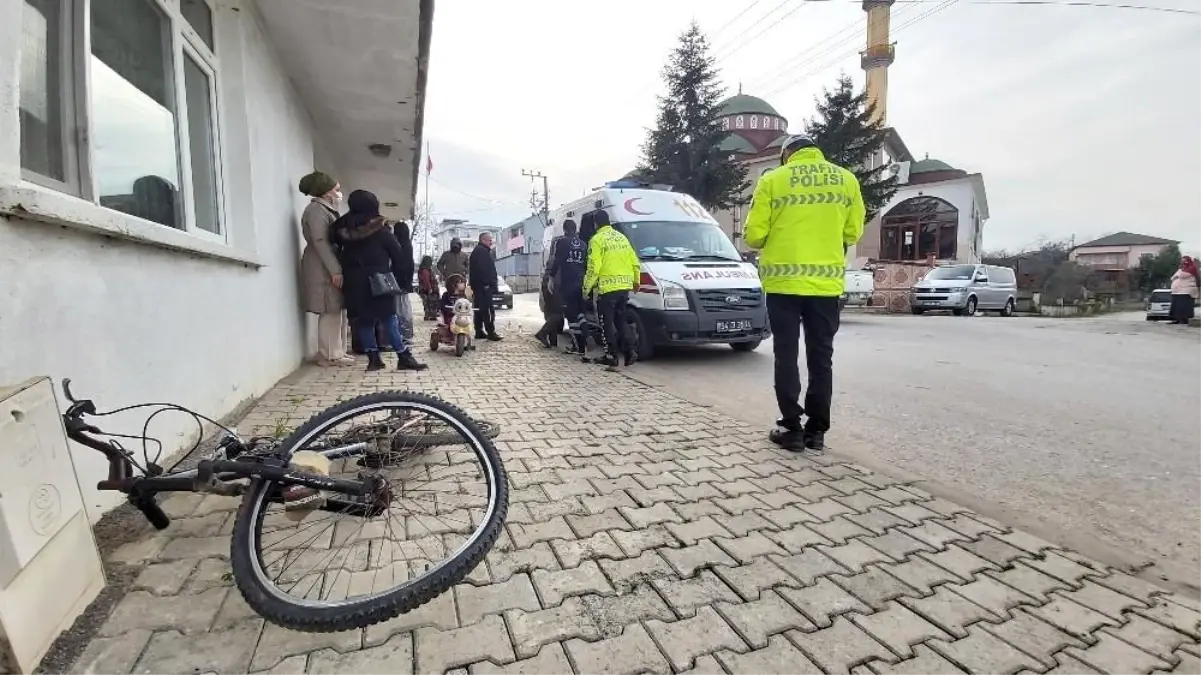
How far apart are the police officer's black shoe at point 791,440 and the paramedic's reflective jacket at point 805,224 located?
2.92 ft

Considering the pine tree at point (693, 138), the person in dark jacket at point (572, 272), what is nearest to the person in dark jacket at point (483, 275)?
the person in dark jacket at point (572, 272)

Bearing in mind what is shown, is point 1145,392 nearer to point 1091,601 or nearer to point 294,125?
point 1091,601

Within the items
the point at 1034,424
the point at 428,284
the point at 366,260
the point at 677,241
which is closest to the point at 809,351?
the point at 1034,424

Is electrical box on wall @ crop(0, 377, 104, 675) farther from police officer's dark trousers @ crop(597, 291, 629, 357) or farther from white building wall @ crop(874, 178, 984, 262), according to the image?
white building wall @ crop(874, 178, 984, 262)

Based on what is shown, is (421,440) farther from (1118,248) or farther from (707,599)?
(1118,248)

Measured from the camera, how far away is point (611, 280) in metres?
7.17

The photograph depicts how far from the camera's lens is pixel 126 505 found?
2576 millimetres

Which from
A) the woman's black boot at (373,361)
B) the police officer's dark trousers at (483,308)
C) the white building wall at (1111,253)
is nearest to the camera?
the woman's black boot at (373,361)

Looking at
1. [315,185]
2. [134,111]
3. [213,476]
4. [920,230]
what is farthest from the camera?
[920,230]

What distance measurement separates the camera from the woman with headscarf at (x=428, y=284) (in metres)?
13.5

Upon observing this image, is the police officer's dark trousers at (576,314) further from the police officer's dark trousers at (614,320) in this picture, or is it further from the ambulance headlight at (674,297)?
the ambulance headlight at (674,297)

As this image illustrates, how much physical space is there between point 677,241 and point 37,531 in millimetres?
7737

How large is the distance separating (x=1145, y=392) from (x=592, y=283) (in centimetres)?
577

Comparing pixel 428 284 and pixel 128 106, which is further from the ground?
pixel 128 106
